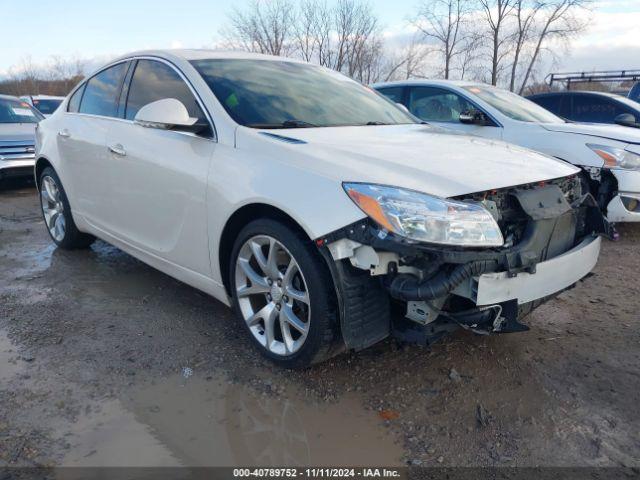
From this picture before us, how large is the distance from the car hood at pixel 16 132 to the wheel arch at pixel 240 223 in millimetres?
7387

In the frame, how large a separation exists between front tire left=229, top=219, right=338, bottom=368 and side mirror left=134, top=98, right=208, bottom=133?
2.37 feet

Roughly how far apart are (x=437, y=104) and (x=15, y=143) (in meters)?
6.69

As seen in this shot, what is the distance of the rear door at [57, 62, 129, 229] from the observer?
403 cm

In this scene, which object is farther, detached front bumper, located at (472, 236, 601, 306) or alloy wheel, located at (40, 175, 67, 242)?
alloy wheel, located at (40, 175, 67, 242)

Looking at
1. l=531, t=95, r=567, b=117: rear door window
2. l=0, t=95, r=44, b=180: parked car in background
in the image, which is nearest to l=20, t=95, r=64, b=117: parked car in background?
l=0, t=95, r=44, b=180: parked car in background

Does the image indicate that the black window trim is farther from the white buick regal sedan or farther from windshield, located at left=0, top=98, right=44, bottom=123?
windshield, located at left=0, top=98, right=44, bottom=123

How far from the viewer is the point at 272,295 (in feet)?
9.48

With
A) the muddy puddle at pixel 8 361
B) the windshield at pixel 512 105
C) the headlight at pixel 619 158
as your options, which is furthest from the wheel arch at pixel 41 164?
the headlight at pixel 619 158

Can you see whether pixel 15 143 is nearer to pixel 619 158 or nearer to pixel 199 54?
pixel 199 54

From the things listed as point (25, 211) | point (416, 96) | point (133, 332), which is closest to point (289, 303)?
point (133, 332)

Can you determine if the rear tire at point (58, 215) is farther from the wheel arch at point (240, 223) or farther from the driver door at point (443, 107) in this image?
the driver door at point (443, 107)

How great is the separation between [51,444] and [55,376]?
62 cm

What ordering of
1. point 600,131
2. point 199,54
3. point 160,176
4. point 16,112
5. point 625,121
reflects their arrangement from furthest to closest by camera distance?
point 16,112 < point 625,121 < point 600,131 < point 199,54 < point 160,176

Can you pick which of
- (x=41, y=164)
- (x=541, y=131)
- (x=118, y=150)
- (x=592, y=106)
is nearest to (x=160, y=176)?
(x=118, y=150)
